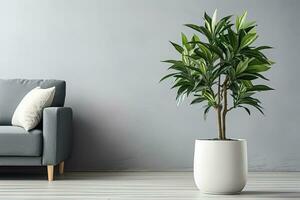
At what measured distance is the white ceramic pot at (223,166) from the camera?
3.33 metres

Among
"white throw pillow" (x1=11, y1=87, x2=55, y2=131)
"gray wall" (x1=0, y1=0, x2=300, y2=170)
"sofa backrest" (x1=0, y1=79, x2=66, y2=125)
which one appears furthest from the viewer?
"gray wall" (x1=0, y1=0, x2=300, y2=170)

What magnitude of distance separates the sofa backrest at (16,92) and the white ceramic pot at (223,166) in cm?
166

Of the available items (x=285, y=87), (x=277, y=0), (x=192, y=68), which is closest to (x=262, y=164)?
(x=285, y=87)

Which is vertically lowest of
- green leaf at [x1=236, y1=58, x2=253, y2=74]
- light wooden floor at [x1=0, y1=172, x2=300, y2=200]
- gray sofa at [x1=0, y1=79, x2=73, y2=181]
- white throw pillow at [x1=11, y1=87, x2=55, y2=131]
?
light wooden floor at [x1=0, y1=172, x2=300, y2=200]

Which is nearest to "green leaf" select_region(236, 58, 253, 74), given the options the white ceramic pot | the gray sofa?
the white ceramic pot

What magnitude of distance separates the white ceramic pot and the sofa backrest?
166 cm

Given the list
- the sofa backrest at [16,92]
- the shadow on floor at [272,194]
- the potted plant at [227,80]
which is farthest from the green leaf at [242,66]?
the sofa backrest at [16,92]

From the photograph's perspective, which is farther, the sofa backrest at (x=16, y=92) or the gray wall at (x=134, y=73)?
the gray wall at (x=134, y=73)

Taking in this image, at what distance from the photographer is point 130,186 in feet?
12.5

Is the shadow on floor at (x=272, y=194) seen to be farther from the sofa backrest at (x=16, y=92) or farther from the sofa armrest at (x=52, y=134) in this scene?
the sofa backrest at (x=16, y=92)

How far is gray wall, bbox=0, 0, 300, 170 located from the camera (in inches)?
194

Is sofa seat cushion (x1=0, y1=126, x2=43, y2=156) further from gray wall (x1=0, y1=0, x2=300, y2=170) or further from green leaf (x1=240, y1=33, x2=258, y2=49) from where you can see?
green leaf (x1=240, y1=33, x2=258, y2=49)

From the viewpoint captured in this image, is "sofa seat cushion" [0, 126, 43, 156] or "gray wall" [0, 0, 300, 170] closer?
"sofa seat cushion" [0, 126, 43, 156]

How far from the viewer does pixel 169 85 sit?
195 inches
